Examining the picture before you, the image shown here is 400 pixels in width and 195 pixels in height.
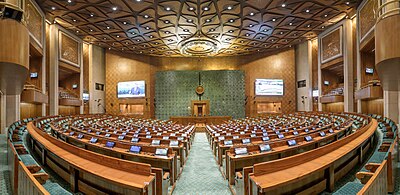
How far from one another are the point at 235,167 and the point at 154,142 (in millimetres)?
2128

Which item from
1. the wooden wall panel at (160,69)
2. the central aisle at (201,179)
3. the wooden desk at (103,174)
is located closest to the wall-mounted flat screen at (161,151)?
the central aisle at (201,179)

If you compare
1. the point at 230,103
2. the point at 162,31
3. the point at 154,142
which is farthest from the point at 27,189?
the point at 230,103

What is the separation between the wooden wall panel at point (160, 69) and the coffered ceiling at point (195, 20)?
2.32 m

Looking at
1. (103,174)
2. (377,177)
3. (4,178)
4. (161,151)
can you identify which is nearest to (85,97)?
(4,178)

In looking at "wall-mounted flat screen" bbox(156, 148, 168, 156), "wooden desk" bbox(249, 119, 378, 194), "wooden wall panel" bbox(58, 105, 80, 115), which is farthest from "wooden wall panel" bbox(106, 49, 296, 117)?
"wooden desk" bbox(249, 119, 378, 194)

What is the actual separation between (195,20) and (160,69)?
9.97 metres

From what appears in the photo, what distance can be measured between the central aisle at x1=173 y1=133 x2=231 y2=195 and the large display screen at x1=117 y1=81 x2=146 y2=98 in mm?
16156

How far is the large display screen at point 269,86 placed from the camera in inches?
806

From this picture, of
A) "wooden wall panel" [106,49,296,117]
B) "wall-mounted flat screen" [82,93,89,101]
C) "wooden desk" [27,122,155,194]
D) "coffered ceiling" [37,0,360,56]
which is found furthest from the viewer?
"wooden wall panel" [106,49,296,117]

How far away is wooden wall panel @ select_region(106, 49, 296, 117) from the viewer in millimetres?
20203

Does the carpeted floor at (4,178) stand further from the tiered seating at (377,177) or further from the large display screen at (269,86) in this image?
the large display screen at (269,86)

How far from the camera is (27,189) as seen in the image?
6.95ft

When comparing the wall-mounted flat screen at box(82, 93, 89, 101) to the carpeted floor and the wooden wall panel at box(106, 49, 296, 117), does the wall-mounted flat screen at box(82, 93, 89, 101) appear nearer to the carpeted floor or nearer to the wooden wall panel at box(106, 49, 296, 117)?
the wooden wall panel at box(106, 49, 296, 117)

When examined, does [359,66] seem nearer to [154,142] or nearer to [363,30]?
[363,30]
